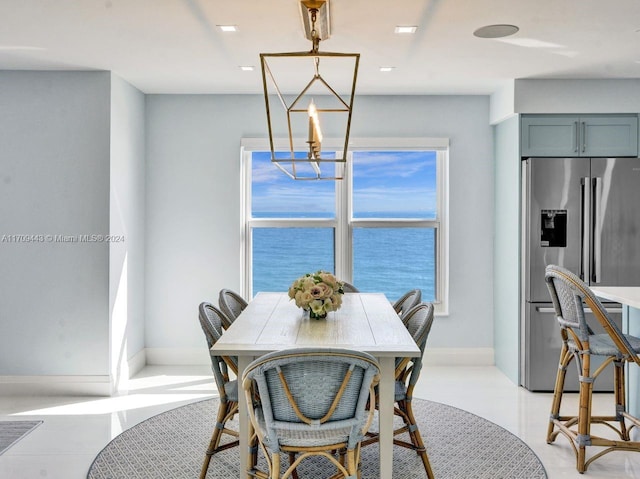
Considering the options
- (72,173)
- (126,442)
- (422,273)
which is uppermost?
(72,173)

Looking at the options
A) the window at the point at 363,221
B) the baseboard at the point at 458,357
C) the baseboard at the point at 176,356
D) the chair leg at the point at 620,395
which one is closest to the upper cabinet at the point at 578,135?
the window at the point at 363,221

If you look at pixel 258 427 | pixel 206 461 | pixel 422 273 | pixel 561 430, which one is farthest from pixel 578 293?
pixel 422 273

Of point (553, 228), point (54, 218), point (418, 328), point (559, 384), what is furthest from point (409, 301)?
point (54, 218)

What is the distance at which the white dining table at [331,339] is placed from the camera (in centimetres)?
259

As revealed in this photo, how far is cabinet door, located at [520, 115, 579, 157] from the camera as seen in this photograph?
4.80 metres

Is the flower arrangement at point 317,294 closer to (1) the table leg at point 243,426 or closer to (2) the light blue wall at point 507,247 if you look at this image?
(1) the table leg at point 243,426

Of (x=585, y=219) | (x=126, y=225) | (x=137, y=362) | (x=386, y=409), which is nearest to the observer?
(x=386, y=409)

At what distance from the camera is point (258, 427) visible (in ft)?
7.80

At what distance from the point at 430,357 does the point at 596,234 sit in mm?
1814

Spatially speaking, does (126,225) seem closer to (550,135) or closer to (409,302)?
(409,302)

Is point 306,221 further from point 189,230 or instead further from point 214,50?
point 214,50

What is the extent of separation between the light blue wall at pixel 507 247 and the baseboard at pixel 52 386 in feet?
10.9

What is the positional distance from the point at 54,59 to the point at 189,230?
1868 millimetres

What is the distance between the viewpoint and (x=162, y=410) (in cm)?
417
